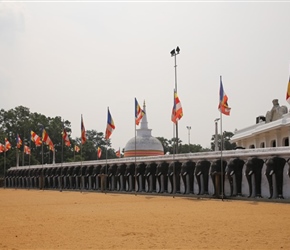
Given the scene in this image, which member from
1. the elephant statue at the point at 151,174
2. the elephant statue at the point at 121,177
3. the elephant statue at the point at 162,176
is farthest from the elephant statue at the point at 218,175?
the elephant statue at the point at 121,177

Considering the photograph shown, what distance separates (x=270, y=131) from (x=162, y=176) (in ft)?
28.9

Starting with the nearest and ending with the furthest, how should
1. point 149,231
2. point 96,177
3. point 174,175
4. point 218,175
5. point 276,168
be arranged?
point 149,231
point 276,168
point 218,175
point 174,175
point 96,177

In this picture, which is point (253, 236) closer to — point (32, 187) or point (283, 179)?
point (283, 179)

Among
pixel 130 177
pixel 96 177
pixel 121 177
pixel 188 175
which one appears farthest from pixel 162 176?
pixel 96 177

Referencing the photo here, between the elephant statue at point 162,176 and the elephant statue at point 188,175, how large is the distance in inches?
146

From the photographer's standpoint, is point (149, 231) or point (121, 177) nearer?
point (149, 231)

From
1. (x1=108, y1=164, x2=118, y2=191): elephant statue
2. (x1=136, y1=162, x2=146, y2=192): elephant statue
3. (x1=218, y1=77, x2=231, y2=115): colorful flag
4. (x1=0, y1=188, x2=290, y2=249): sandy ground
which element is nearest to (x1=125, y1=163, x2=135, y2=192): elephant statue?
(x1=136, y1=162, x2=146, y2=192): elephant statue

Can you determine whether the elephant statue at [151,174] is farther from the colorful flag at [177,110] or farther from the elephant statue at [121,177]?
the colorful flag at [177,110]

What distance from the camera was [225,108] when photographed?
3114cm

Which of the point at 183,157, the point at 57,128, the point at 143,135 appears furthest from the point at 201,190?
the point at 57,128

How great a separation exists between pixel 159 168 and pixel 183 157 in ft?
9.48

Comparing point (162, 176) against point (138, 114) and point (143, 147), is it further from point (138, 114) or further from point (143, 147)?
point (143, 147)

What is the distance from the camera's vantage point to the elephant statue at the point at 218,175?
30.7m

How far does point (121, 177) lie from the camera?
46.3 m
